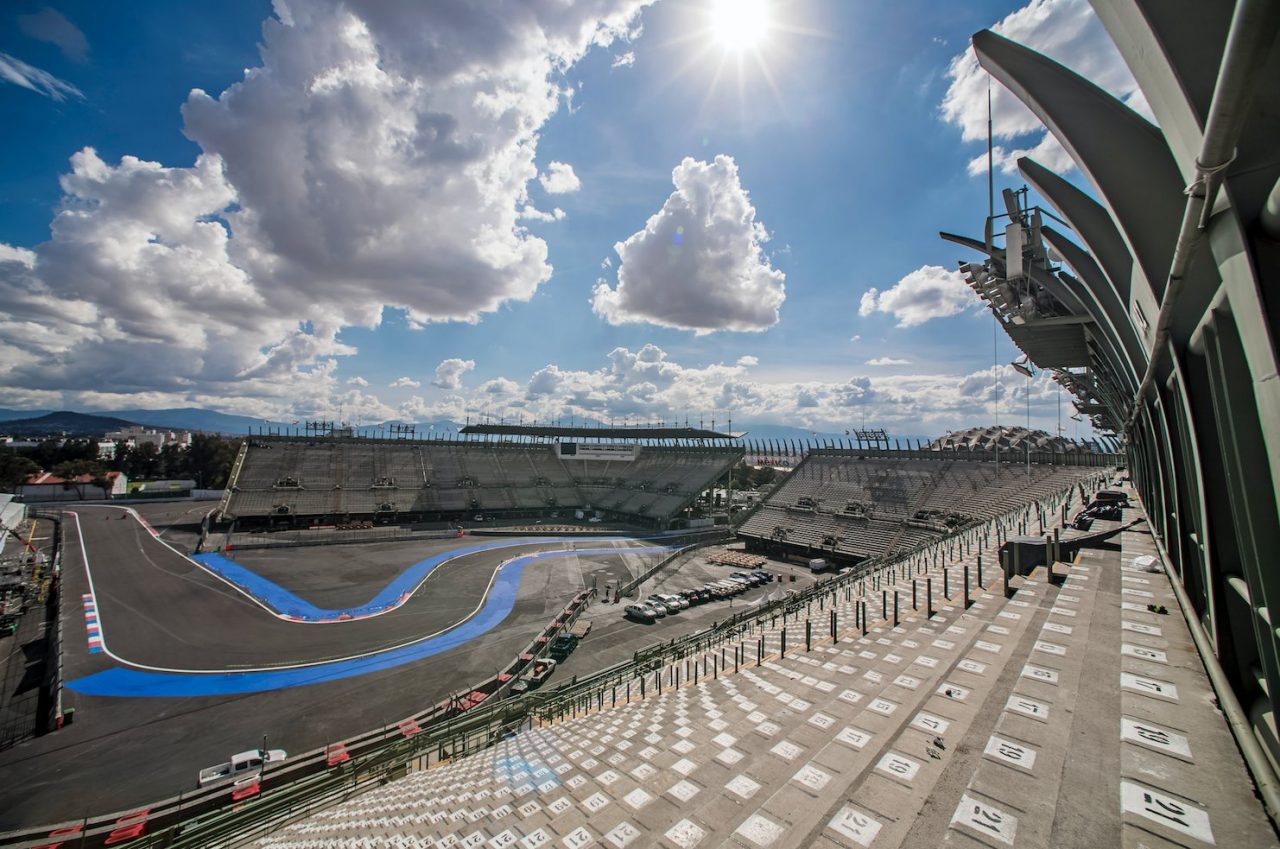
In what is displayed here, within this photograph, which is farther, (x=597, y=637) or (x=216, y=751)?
(x=597, y=637)

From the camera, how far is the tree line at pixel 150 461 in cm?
8350

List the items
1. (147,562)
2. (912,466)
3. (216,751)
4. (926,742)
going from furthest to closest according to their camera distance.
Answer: (912,466) → (147,562) → (216,751) → (926,742)

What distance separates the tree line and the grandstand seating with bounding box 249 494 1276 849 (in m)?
101

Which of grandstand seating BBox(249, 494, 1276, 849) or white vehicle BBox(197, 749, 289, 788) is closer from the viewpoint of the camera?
grandstand seating BBox(249, 494, 1276, 849)

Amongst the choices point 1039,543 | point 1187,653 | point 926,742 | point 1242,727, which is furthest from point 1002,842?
point 1039,543

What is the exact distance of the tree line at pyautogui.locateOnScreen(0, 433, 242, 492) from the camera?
83500 mm

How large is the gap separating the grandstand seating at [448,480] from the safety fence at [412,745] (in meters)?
38.6

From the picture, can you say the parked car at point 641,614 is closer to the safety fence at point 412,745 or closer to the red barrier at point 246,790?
the safety fence at point 412,745

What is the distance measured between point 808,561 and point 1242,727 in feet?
125

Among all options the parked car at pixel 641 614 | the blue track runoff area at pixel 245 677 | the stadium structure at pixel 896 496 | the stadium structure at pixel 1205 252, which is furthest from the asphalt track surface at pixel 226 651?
the stadium structure at pixel 1205 252

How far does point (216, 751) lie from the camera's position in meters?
15.5

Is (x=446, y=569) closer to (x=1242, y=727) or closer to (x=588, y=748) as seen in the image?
(x=588, y=748)

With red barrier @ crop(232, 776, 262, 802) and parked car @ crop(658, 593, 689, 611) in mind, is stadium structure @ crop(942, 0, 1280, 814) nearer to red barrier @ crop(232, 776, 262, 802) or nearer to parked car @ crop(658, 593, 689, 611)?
red barrier @ crop(232, 776, 262, 802)

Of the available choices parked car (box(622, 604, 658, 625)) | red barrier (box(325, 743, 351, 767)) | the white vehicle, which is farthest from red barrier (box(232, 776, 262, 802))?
parked car (box(622, 604, 658, 625))
